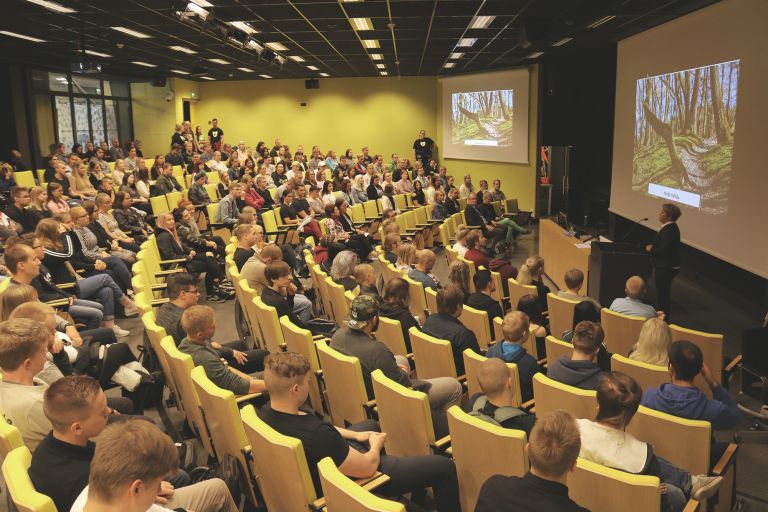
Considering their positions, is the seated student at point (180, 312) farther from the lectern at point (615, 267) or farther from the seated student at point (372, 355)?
the lectern at point (615, 267)

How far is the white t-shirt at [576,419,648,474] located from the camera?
2719 mm

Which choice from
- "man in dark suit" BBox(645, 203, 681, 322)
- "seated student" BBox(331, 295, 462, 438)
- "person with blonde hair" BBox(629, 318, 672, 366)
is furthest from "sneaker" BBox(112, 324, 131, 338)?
"man in dark suit" BBox(645, 203, 681, 322)

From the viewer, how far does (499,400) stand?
3100mm

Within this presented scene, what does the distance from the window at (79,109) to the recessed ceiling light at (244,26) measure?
24.8 feet

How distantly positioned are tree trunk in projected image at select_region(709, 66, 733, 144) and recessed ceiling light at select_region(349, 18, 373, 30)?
495 centimetres

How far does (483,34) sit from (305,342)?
834 centimetres

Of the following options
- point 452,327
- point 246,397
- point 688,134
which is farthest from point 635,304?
point 688,134

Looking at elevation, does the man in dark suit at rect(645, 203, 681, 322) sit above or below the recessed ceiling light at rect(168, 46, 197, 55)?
below

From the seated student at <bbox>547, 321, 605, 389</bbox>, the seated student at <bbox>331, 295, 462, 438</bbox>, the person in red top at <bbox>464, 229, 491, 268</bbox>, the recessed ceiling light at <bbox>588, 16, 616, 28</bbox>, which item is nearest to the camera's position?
the seated student at <bbox>547, 321, 605, 389</bbox>

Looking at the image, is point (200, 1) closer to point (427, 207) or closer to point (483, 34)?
point (483, 34)

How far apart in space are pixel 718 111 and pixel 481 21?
3.72 metres

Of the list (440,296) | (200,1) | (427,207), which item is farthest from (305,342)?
(427,207)

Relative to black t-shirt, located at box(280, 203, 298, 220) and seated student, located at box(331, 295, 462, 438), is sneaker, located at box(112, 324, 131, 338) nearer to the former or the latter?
seated student, located at box(331, 295, 462, 438)

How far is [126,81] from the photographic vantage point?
19.5m
